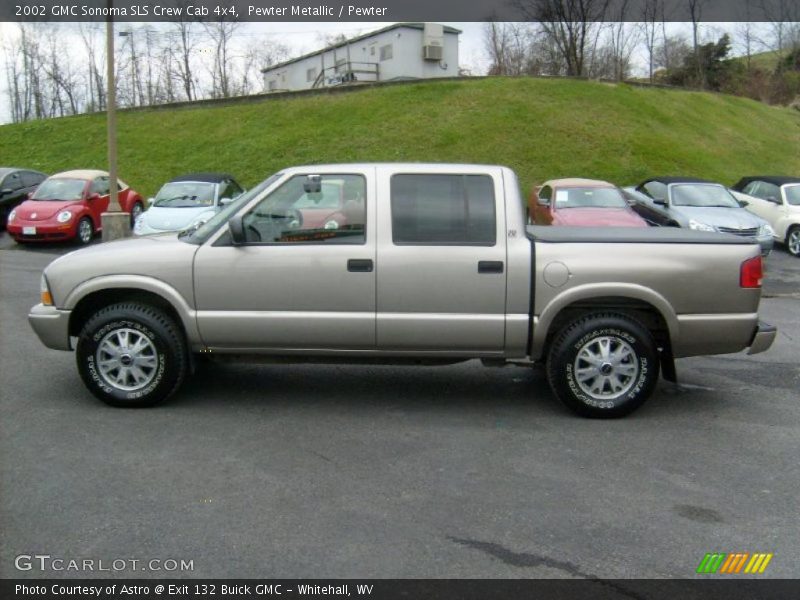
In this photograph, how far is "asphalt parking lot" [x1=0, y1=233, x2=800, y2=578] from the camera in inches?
144

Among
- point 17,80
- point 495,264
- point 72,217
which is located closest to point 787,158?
point 72,217

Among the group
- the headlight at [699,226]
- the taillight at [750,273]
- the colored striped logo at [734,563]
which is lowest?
the colored striped logo at [734,563]

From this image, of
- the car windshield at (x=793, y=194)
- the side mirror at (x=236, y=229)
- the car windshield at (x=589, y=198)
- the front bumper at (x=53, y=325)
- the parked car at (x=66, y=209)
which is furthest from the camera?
the car windshield at (x=793, y=194)

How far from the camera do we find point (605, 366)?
5605mm

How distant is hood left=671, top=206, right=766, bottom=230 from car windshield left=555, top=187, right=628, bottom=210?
47.1 inches

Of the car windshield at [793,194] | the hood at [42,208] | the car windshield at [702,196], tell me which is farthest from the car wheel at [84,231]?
the car windshield at [793,194]

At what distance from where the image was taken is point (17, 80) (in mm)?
55156

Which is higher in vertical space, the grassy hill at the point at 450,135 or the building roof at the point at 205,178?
the grassy hill at the point at 450,135

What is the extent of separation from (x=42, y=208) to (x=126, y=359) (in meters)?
12.6

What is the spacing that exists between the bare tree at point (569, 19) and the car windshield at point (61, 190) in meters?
26.5

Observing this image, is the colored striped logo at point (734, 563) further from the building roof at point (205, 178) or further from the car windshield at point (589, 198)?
the building roof at point (205, 178)
